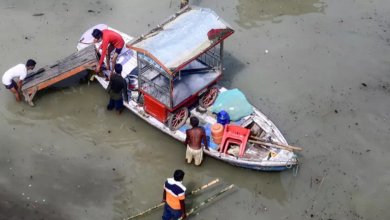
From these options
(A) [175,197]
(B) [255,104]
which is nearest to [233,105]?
(B) [255,104]

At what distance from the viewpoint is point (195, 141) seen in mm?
9961

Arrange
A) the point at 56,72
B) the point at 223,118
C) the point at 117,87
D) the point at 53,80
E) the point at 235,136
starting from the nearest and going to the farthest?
the point at 235,136, the point at 223,118, the point at 117,87, the point at 53,80, the point at 56,72

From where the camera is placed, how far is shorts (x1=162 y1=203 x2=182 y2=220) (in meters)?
8.63

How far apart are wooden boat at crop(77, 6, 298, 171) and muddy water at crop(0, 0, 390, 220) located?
616 millimetres

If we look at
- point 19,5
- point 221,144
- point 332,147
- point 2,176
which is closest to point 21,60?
point 19,5

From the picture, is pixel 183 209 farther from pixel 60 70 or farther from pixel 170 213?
pixel 60 70

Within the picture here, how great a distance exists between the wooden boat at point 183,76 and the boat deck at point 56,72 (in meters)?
1.75

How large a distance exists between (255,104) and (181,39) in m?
3.56

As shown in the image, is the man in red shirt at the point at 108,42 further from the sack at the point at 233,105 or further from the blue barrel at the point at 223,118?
the blue barrel at the point at 223,118

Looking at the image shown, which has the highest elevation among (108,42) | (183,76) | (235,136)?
(108,42)

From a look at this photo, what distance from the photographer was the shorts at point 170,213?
8633mm

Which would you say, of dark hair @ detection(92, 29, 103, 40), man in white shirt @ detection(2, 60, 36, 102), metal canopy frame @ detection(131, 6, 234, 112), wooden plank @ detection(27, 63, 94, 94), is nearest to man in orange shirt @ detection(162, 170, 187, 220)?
metal canopy frame @ detection(131, 6, 234, 112)

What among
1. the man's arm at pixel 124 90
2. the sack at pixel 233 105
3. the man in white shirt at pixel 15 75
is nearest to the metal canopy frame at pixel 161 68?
the man's arm at pixel 124 90

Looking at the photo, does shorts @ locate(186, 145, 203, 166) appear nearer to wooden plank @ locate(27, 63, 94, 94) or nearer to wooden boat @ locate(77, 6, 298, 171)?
wooden boat @ locate(77, 6, 298, 171)
